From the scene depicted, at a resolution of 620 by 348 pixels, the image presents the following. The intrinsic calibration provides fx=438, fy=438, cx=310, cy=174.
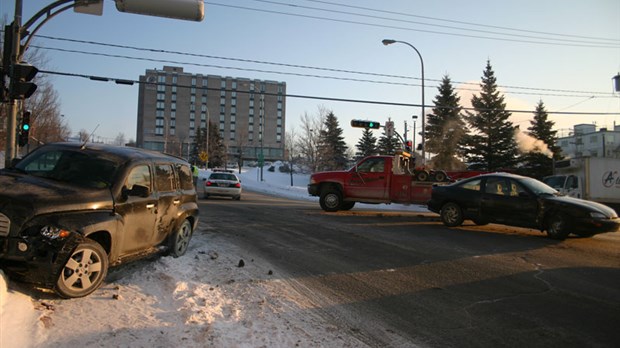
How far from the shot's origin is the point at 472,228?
1209 cm

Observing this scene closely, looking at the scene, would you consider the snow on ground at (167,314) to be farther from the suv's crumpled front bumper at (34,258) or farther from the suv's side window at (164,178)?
the suv's side window at (164,178)

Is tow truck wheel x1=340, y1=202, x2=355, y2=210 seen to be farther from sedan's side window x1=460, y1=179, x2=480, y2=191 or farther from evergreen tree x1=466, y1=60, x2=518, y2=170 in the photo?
evergreen tree x1=466, y1=60, x2=518, y2=170

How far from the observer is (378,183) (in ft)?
50.3

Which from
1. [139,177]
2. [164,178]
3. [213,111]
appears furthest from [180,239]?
[213,111]

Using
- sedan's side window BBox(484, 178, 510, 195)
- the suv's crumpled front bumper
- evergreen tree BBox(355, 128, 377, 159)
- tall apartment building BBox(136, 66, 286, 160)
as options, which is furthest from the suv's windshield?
tall apartment building BBox(136, 66, 286, 160)

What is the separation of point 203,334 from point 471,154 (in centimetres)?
4617

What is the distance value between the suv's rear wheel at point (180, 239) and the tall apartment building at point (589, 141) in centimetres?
7315

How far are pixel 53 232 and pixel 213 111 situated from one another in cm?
13203

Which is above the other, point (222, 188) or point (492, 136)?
point (492, 136)

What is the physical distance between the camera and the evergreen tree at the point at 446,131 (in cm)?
4803

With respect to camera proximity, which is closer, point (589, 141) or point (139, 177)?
point (139, 177)

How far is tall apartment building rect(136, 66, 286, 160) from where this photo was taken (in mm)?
125562

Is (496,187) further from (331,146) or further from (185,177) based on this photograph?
(331,146)

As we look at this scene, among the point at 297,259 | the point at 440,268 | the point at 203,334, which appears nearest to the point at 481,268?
the point at 440,268
